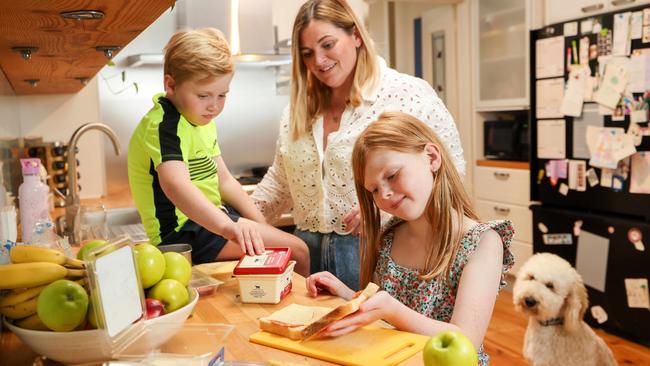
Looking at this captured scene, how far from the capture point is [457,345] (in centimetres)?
89

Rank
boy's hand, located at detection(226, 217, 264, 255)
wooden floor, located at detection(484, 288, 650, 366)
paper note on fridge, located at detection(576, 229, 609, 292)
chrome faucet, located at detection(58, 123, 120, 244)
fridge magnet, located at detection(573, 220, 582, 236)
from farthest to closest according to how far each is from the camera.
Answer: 1. fridge magnet, located at detection(573, 220, 582, 236)
2. paper note on fridge, located at detection(576, 229, 609, 292)
3. wooden floor, located at detection(484, 288, 650, 366)
4. chrome faucet, located at detection(58, 123, 120, 244)
5. boy's hand, located at detection(226, 217, 264, 255)

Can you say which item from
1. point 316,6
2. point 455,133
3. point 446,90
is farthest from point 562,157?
point 316,6

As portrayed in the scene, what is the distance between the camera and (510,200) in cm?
431

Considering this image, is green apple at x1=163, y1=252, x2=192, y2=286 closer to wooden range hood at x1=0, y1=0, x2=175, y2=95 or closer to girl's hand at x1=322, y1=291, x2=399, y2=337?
girl's hand at x1=322, y1=291, x2=399, y2=337

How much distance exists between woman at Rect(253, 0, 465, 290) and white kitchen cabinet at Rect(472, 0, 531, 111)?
8.25ft

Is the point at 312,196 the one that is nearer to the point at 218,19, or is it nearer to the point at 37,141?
the point at 37,141

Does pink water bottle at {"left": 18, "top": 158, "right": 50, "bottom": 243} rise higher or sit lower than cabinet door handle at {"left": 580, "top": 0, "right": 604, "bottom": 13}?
lower

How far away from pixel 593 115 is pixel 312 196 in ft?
7.12

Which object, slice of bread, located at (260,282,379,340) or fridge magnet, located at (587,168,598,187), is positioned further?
fridge magnet, located at (587,168,598,187)

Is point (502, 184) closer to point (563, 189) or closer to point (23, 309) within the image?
point (563, 189)

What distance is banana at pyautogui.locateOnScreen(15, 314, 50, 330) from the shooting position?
98 cm

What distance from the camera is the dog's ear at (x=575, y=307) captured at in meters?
2.76

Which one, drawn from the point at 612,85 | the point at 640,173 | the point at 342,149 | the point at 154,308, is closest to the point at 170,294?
the point at 154,308

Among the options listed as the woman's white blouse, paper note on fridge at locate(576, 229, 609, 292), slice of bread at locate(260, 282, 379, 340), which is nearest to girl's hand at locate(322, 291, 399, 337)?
slice of bread at locate(260, 282, 379, 340)
